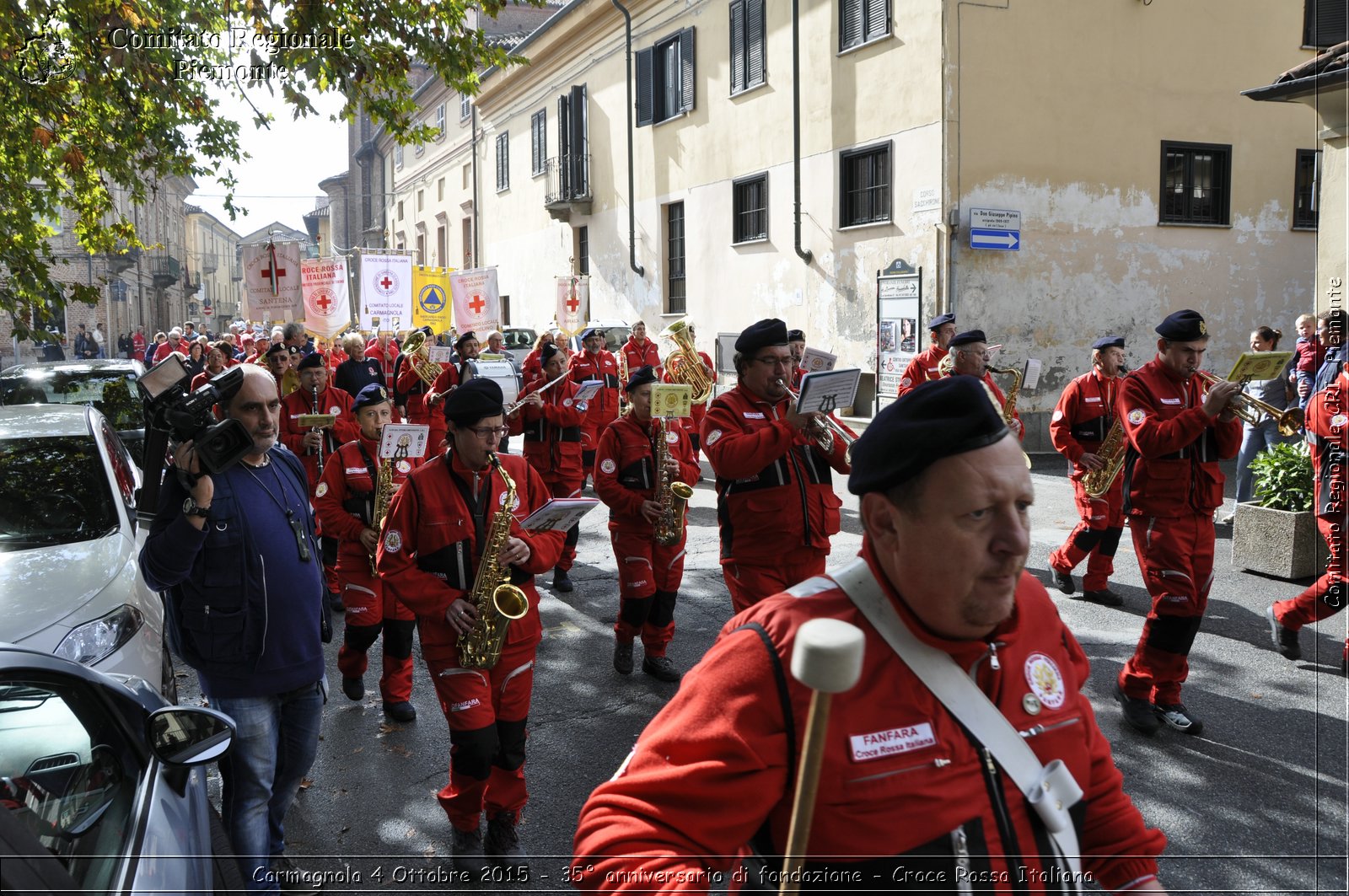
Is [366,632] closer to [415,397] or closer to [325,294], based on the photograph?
[415,397]

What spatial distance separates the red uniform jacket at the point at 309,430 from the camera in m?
8.48

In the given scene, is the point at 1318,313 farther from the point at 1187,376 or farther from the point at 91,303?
the point at 91,303

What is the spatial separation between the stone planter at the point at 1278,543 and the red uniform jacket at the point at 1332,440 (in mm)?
1641

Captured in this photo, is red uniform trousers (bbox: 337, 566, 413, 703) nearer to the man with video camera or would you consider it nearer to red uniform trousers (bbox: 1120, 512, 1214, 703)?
the man with video camera

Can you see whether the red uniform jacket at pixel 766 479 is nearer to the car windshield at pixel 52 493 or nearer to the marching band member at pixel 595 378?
the car windshield at pixel 52 493

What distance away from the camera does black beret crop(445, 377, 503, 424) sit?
4480 millimetres

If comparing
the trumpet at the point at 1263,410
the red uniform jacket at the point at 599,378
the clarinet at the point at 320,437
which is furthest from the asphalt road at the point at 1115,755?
the red uniform jacket at the point at 599,378

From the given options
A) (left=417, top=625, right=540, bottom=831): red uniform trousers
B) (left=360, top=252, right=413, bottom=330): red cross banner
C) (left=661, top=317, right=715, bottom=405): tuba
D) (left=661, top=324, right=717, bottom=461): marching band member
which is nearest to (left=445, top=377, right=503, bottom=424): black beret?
(left=417, top=625, right=540, bottom=831): red uniform trousers

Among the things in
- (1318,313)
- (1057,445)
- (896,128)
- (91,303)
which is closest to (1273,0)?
(896,128)

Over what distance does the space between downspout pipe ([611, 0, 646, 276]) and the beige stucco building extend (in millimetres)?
3849

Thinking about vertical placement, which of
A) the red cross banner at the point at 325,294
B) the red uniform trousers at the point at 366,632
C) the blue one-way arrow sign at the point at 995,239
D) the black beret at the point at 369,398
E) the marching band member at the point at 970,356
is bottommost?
the red uniform trousers at the point at 366,632

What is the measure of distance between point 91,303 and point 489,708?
7879 mm

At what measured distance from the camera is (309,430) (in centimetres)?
837

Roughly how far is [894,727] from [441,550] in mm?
3118
